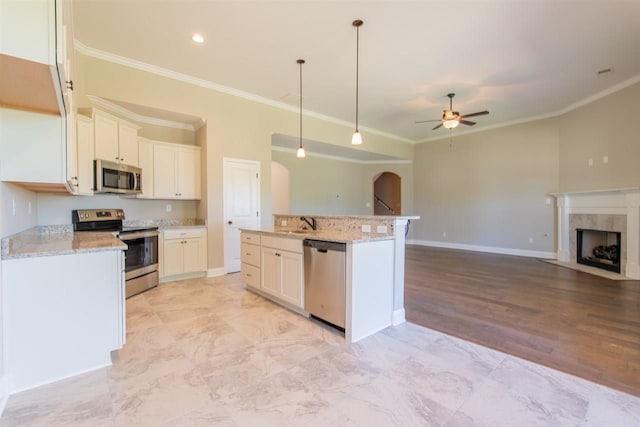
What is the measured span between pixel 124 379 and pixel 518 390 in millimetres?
2609

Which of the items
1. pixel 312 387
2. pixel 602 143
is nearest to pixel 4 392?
pixel 312 387

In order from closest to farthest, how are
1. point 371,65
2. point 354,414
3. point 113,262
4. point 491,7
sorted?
point 354,414, point 113,262, point 491,7, point 371,65

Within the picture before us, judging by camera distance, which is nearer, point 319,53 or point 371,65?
point 319,53

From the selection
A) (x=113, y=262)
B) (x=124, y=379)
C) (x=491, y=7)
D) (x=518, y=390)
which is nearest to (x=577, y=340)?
(x=518, y=390)

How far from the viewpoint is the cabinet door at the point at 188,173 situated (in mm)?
4652

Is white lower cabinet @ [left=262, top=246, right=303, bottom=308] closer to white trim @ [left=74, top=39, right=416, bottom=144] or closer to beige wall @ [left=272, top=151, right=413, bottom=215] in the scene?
white trim @ [left=74, top=39, right=416, bottom=144]

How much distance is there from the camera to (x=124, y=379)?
194 cm

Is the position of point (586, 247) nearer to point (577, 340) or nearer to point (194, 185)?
point (577, 340)

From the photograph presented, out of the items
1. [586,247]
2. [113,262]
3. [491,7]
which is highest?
[491,7]

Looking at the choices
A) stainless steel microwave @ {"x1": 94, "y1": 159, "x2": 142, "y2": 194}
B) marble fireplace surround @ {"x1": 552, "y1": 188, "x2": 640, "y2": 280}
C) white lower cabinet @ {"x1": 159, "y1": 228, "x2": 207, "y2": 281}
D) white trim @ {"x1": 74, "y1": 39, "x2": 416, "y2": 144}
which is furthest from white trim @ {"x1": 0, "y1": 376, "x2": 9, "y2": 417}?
marble fireplace surround @ {"x1": 552, "y1": 188, "x2": 640, "y2": 280}

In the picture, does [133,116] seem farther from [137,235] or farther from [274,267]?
[274,267]

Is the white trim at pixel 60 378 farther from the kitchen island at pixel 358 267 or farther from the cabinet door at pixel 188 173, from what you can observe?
the cabinet door at pixel 188 173

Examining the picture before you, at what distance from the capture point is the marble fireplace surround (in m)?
4.61

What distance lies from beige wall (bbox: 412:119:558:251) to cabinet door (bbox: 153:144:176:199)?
22.2 feet
